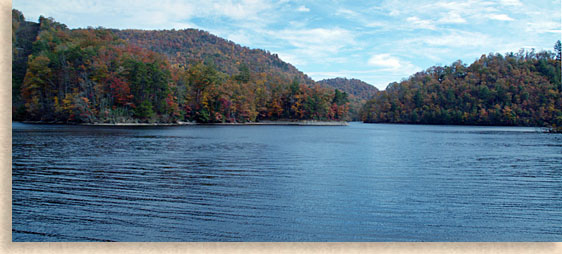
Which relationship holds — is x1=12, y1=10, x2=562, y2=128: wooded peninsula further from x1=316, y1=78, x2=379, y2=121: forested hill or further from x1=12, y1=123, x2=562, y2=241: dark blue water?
x1=316, y1=78, x2=379, y2=121: forested hill

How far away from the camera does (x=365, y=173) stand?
10297 mm

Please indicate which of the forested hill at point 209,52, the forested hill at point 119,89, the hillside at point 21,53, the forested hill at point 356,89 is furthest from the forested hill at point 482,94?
the hillside at point 21,53

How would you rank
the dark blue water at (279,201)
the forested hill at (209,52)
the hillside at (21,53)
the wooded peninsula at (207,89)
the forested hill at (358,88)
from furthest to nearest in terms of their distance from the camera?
the forested hill at (358,88)
the forested hill at (209,52)
the wooded peninsula at (207,89)
the hillside at (21,53)
the dark blue water at (279,201)

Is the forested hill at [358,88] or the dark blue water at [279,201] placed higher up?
the forested hill at [358,88]

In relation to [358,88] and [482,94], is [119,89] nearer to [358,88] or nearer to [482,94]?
[482,94]

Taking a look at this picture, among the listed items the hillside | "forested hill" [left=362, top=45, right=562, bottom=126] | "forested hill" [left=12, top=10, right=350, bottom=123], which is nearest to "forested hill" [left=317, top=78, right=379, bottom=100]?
"forested hill" [left=362, top=45, right=562, bottom=126]

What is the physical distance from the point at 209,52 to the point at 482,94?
65540 mm

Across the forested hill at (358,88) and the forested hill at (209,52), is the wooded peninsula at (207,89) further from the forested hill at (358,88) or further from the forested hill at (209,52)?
the forested hill at (358,88)

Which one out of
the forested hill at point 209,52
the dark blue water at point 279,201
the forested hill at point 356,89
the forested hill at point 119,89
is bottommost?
the dark blue water at point 279,201

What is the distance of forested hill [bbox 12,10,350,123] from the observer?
1563 inches

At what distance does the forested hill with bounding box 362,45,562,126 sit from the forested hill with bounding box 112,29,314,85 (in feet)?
74.7

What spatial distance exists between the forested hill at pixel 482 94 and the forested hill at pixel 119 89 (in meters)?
19.8

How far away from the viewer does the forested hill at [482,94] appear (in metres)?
→ 52.6

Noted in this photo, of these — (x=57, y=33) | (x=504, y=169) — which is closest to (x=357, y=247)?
(x=504, y=169)
